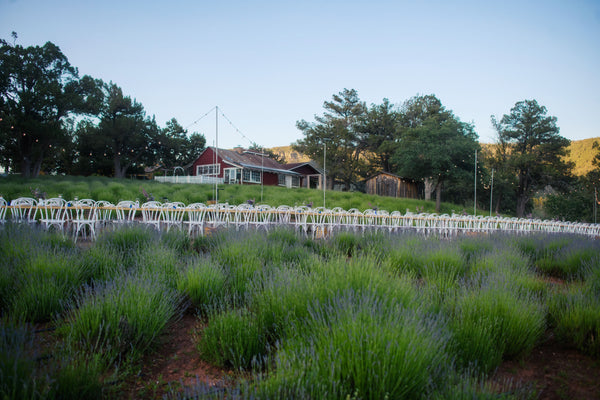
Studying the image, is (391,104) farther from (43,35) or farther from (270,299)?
(270,299)

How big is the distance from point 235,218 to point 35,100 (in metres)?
25.3

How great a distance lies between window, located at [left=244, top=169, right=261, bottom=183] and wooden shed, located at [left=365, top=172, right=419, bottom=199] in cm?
1080

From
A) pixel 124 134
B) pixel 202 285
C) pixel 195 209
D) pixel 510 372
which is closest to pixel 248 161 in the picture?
pixel 124 134

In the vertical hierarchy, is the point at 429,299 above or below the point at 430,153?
below

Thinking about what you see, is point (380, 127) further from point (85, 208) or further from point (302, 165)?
point (85, 208)

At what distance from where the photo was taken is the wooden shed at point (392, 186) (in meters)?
29.8

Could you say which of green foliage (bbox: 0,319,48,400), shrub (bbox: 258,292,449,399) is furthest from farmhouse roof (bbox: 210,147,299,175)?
shrub (bbox: 258,292,449,399)

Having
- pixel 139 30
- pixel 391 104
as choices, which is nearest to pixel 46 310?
pixel 139 30

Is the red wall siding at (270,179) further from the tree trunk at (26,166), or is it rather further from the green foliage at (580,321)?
the green foliage at (580,321)

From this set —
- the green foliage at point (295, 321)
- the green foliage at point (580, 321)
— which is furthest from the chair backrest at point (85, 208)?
the green foliage at point (580, 321)

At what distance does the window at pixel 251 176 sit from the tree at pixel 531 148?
22642 mm

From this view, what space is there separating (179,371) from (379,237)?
14.8 feet

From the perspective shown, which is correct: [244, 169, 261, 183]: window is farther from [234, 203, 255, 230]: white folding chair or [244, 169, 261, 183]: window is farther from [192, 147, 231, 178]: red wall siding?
[234, 203, 255, 230]: white folding chair

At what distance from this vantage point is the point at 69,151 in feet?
117
